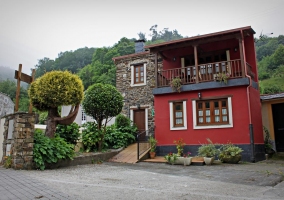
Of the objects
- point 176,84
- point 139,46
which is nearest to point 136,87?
point 139,46

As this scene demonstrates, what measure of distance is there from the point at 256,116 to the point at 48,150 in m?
8.69

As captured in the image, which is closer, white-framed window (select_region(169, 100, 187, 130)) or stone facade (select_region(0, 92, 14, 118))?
white-framed window (select_region(169, 100, 187, 130))

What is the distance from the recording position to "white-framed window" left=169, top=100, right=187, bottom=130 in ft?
37.9

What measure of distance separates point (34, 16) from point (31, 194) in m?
17.3

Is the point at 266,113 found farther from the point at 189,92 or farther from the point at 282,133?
the point at 189,92

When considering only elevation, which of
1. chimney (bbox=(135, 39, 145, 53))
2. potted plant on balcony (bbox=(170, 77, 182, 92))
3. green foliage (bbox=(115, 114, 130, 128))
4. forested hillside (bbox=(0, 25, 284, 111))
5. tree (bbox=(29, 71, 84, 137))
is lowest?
green foliage (bbox=(115, 114, 130, 128))

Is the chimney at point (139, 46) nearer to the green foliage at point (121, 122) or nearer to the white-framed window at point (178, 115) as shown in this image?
the green foliage at point (121, 122)

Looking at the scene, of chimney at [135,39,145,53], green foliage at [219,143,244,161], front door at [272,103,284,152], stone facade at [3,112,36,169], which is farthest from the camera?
chimney at [135,39,145,53]

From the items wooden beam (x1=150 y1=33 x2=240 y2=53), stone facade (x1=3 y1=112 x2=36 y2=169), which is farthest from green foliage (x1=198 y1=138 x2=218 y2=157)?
stone facade (x1=3 y1=112 x2=36 y2=169)

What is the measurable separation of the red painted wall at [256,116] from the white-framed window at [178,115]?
2.92 m

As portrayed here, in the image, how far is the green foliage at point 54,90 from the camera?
8109 mm

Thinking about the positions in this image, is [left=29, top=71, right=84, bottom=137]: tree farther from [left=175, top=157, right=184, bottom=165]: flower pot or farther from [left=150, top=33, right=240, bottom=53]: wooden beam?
[left=150, top=33, right=240, bottom=53]: wooden beam

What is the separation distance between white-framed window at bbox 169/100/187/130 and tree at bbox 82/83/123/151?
260cm

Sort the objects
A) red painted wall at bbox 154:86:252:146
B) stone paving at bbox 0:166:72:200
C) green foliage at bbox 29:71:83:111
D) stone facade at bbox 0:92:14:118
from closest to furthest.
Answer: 1. stone paving at bbox 0:166:72:200
2. green foliage at bbox 29:71:83:111
3. red painted wall at bbox 154:86:252:146
4. stone facade at bbox 0:92:14:118
